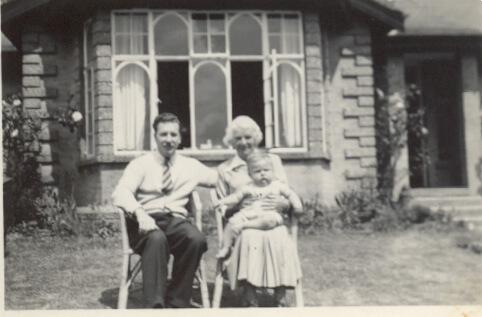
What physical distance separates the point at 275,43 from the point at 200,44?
1.09m

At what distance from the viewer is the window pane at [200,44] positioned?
812 centimetres

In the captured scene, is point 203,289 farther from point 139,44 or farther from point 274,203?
point 139,44

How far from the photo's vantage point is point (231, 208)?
430cm

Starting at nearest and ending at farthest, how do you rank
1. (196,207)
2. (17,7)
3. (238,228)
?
1. (238,228)
2. (196,207)
3. (17,7)

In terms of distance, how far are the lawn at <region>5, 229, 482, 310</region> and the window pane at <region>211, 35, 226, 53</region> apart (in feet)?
9.12

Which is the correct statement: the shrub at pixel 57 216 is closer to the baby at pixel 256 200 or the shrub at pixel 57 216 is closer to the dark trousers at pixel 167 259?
the dark trousers at pixel 167 259

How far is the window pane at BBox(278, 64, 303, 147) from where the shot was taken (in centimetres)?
841

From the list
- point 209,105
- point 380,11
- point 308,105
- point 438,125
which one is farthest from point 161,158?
point 438,125

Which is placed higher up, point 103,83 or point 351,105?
point 103,83

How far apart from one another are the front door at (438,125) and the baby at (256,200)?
6.06 meters

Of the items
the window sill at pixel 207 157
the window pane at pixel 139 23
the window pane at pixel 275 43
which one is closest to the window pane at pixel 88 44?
the window pane at pixel 139 23

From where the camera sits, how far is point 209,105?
826 cm

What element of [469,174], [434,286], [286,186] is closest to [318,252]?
[434,286]

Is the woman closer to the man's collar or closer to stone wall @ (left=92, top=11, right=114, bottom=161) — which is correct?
the man's collar
